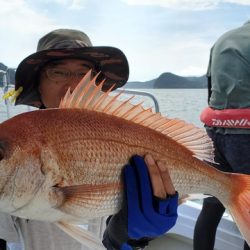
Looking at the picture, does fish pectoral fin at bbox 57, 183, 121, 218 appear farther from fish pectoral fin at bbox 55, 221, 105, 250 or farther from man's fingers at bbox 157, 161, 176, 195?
man's fingers at bbox 157, 161, 176, 195

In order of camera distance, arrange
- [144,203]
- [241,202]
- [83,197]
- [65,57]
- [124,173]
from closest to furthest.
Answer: [83,197], [124,173], [144,203], [241,202], [65,57]

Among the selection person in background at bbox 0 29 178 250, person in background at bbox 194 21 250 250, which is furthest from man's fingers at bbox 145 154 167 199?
person in background at bbox 194 21 250 250

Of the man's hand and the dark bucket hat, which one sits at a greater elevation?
the dark bucket hat

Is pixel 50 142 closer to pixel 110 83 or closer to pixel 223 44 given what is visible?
pixel 110 83

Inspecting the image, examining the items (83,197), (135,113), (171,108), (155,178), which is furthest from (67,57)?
(171,108)

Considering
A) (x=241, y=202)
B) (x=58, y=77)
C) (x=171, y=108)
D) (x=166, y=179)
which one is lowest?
(x=171, y=108)

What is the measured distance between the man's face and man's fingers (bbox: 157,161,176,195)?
0.65 m

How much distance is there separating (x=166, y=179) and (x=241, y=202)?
350 millimetres

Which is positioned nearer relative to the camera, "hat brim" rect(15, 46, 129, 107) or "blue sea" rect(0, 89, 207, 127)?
"hat brim" rect(15, 46, 129, 107)

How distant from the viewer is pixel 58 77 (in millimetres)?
1883

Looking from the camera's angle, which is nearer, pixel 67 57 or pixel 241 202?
pixel 241 202

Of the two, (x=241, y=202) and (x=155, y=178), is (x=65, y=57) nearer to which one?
(x=155, y=178)

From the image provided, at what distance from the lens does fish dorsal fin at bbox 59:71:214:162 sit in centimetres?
127

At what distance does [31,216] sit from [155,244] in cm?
225
